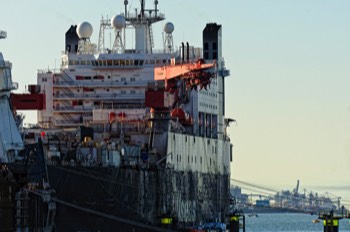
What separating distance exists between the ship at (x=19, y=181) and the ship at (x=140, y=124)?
15.7 ft

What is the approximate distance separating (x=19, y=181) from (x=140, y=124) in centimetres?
3248

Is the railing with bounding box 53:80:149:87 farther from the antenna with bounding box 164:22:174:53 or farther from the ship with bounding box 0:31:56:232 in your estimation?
the ship with bounding box 0:31:56:232

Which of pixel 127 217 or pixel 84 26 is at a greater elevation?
pixel 84 26

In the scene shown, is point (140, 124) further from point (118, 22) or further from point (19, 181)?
point (19, 181)

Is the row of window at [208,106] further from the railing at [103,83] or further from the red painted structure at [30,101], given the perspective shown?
the red painted structure at [30,101]

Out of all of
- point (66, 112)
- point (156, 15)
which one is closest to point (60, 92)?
point (66, 112)

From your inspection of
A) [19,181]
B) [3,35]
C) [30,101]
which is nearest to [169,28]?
[30,101]

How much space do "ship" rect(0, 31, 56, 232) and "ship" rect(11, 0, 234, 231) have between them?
4789 mm

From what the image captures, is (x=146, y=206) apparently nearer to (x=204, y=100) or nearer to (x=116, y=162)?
(x=116, y=162)

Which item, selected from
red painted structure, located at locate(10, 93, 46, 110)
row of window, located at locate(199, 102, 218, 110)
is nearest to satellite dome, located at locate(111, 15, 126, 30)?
row of window, located at locate(199, 102, 218, 110)

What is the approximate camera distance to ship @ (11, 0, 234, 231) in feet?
344

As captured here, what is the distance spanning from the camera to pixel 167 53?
130m

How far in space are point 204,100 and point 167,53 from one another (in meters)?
5.30

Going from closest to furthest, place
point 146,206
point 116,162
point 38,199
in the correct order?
1. point 38,199
2. point 116,162
3. point 146,206
